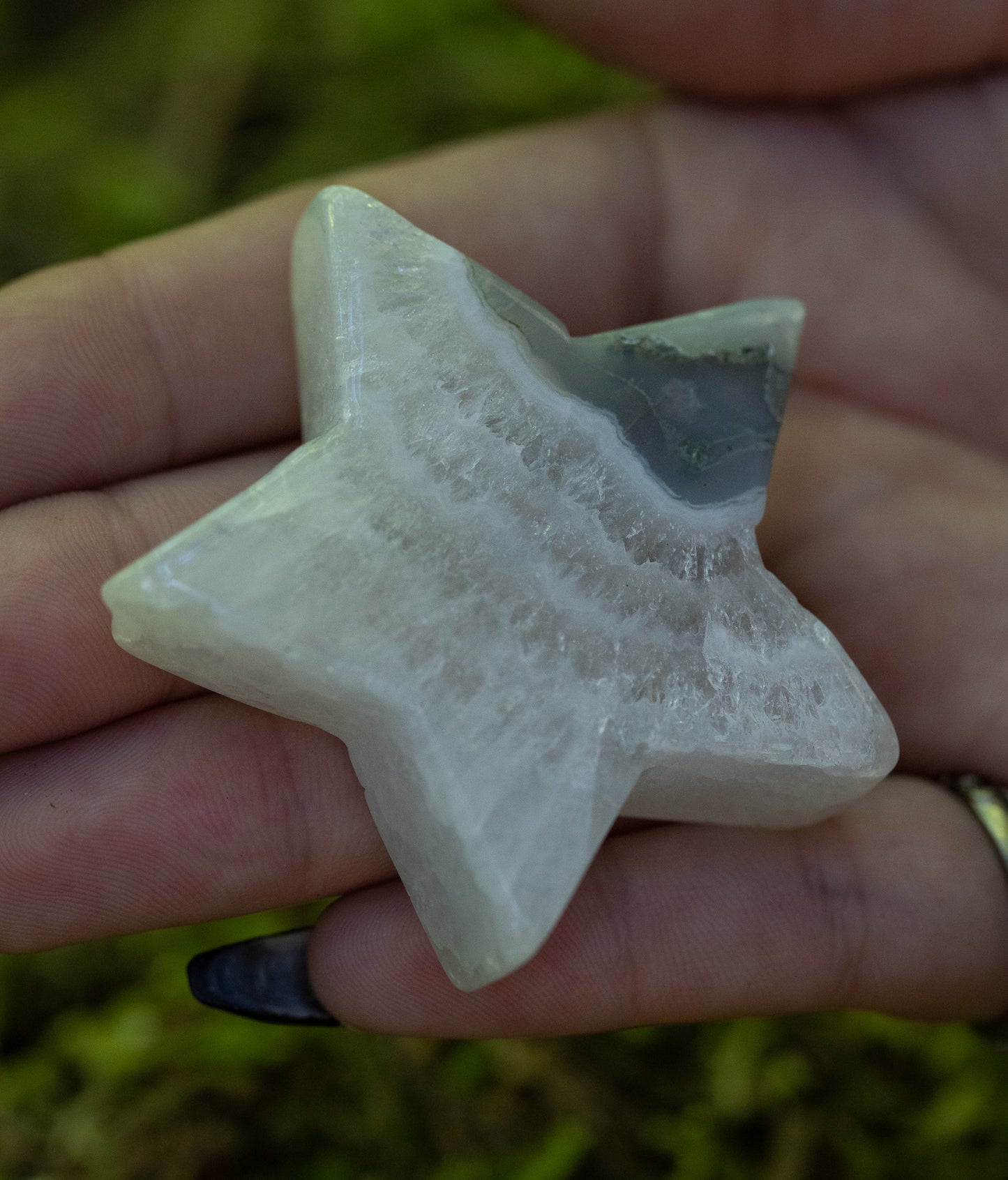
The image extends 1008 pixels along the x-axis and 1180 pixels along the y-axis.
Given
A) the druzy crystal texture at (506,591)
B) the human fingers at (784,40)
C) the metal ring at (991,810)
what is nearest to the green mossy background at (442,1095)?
the metal ring at (991,810)

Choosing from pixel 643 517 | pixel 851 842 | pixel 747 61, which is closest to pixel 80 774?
pixel 643 517

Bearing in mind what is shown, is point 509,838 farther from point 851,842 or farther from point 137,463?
point 137,463

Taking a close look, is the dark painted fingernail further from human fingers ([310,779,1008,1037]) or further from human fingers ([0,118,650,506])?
human fingers ([0,118,650,506])

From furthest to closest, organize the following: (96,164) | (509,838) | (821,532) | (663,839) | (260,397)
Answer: (96,164), (821,532), (260,397), (663,839), (509,838)

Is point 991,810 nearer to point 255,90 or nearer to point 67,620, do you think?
point 67,620

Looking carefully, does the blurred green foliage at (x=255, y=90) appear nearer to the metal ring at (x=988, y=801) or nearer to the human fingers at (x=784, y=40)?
the human fingers at (x=784, y=40)

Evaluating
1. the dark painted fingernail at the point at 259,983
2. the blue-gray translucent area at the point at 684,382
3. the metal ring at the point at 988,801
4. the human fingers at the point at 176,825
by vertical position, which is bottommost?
the dark painted fingernail at the point at 259,983

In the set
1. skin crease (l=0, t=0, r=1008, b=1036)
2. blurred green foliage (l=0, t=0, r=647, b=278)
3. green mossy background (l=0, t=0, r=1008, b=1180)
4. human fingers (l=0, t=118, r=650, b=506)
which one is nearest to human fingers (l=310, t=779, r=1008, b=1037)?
skin crease (l=0, t=0, r=1008, b=1036)
